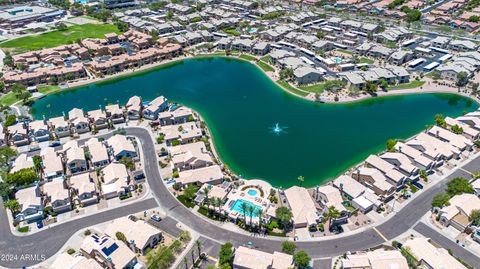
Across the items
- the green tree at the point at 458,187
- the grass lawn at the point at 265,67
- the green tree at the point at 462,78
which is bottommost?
the grass lawn at the point at 265,67

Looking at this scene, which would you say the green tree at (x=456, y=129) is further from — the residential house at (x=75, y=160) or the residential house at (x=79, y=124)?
the residential house at (x=79, y=124)

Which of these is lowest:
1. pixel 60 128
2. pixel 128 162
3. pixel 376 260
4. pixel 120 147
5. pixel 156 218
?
pixel 60 128

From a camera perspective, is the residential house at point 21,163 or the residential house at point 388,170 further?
the residential house at point 21,163

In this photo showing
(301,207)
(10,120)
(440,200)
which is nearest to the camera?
(440,200)

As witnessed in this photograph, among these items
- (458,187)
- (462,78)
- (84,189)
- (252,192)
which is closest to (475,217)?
(458,187)

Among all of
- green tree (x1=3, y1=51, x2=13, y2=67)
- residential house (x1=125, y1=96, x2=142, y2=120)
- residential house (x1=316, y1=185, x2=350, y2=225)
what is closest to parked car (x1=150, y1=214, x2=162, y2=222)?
residential house (x1=316, y1=185, x2=350, y2=225)

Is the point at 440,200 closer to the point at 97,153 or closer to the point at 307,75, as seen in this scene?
the point at 307,75

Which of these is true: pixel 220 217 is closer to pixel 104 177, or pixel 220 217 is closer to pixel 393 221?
pixel 104 177

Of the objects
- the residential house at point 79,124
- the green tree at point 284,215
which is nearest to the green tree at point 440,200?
the green tree at point 284,215

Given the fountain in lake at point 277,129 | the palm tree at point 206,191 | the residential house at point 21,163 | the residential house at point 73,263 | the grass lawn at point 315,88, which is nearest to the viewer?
the residential house at point 73,263
